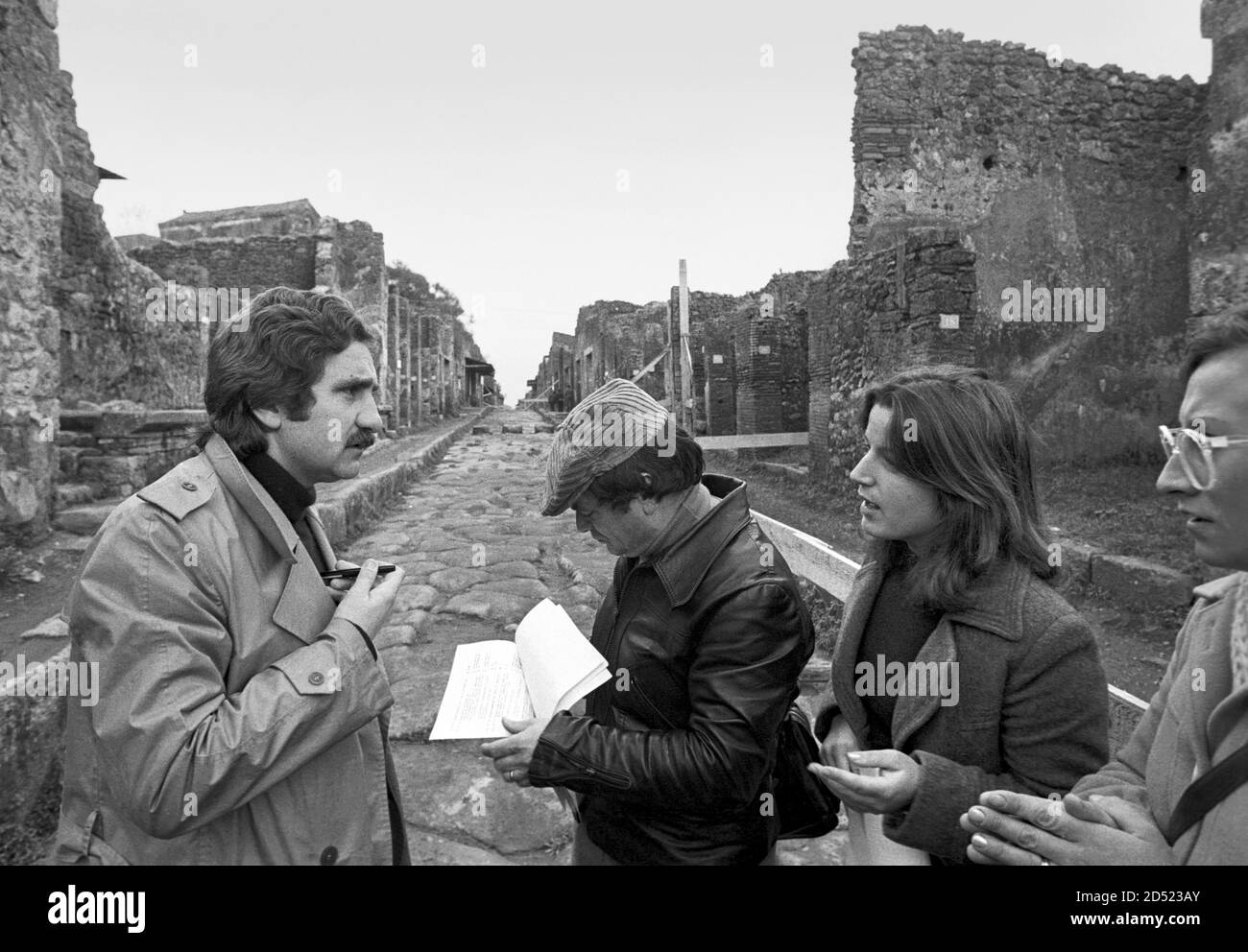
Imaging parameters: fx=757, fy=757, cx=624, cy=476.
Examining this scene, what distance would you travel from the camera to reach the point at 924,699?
5.23ft

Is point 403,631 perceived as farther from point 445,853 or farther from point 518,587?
point 445,853

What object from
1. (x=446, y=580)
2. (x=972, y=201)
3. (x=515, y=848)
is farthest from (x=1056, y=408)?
(x=515, y=848)

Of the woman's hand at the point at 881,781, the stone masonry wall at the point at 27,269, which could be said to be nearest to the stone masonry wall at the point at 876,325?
the woman's hand at the point at 881,781

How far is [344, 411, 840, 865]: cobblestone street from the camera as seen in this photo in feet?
8.78

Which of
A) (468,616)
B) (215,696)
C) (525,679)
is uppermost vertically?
(215,696)

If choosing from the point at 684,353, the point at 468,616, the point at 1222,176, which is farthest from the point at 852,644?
the point at 1222,176

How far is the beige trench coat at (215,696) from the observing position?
4.27 feet

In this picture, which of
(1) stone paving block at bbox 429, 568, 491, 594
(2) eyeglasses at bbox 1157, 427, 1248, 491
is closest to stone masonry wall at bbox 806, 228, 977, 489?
(1) stone paving block at bbox 429, 568, 491, 594

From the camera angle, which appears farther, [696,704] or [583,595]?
[583,595]

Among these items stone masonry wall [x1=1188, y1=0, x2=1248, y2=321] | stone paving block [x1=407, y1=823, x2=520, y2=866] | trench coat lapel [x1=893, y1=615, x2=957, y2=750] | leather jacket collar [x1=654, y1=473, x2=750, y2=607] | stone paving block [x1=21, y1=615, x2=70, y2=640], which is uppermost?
stone masonry wall [x1=1188, y1=0, x2=1248, y2=321]

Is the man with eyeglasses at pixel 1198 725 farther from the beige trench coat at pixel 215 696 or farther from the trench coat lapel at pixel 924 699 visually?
the beige trench coat at pixel 215 696

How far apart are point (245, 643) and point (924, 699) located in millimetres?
1381

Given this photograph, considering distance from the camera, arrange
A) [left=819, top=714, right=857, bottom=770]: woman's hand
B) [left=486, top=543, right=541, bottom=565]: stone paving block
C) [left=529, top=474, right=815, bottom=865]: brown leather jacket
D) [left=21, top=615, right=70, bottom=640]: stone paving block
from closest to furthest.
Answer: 1. [left=529, top=474, right=815, bottom=865]: brown leather jacket
2. [left=819, top=714, right=857, bottom=770]: woman's hand
3. [left=21, top=615, right=70, bottom=640]: stone paving block
4. [left=486, top=543, right=541, bottom=565]: stone paving block

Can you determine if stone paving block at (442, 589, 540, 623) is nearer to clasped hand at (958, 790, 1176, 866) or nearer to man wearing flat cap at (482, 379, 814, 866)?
man wearing flat cap at (482, 379, 814, 866)
